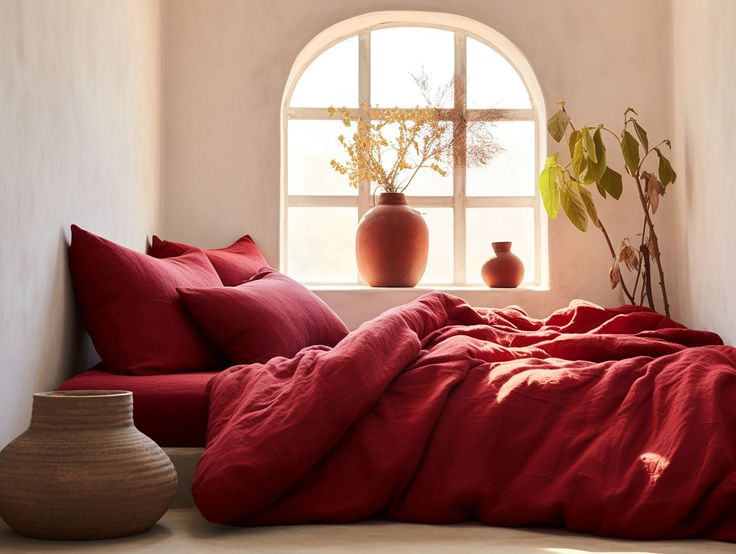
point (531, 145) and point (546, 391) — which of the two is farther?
point (531, 145)

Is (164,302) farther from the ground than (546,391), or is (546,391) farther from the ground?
(164,302)

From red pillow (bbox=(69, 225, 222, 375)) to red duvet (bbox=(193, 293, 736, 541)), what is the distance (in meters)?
0.50

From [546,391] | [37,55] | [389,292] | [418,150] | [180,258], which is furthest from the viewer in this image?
[418,150]

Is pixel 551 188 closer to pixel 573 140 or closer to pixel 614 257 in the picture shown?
pixel 573 140

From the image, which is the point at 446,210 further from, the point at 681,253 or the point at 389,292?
the point at 681,253

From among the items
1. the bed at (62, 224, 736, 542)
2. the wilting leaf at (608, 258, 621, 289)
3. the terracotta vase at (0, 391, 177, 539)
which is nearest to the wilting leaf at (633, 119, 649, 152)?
the wilting leaf at (608, 258, 621, 289)

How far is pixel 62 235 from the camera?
10.3ft

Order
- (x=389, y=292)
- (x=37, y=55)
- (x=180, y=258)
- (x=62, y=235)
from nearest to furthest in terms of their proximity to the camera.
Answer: (x=37, y=55), (x=62, y=235), (x=180, y=258), (x=389, y=292)

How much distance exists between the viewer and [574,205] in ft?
16.3

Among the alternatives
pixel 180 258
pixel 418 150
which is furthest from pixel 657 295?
pixel 180 258

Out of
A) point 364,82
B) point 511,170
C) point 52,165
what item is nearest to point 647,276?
point 511,170

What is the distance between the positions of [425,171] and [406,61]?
26.9 inches

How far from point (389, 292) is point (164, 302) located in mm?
2090

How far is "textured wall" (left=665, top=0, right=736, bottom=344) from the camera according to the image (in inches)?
175
